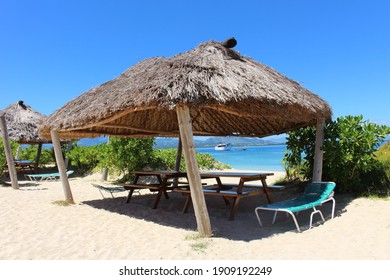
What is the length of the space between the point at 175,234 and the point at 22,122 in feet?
36.2

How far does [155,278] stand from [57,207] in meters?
4.15

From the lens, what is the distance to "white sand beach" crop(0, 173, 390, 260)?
3881mm

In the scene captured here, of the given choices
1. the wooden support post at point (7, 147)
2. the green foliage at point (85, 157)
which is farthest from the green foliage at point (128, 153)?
the wooden support post at point (7, 147)

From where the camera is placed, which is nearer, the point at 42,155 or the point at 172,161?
the point at 172,161

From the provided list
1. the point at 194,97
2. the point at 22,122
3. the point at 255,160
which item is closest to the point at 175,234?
the point at 194,97

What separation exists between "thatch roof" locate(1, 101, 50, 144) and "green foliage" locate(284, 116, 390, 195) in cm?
1013

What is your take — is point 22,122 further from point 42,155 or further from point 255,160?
point 255,160

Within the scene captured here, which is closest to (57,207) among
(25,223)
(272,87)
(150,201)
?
(25,223)

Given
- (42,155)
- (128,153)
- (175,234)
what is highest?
(128,153)

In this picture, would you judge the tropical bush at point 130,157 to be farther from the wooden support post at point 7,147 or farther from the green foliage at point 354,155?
the green foliage at point 354,155

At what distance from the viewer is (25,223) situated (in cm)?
534

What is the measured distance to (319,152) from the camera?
21.9 ft

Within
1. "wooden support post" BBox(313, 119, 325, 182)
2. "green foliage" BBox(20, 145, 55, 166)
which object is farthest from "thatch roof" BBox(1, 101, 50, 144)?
"wooden support post" BBox(313, 119, 325, 182)

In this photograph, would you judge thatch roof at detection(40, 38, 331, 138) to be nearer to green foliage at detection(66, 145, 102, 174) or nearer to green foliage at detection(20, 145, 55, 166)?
green foliage at detection(66, 145, 102, 174)
